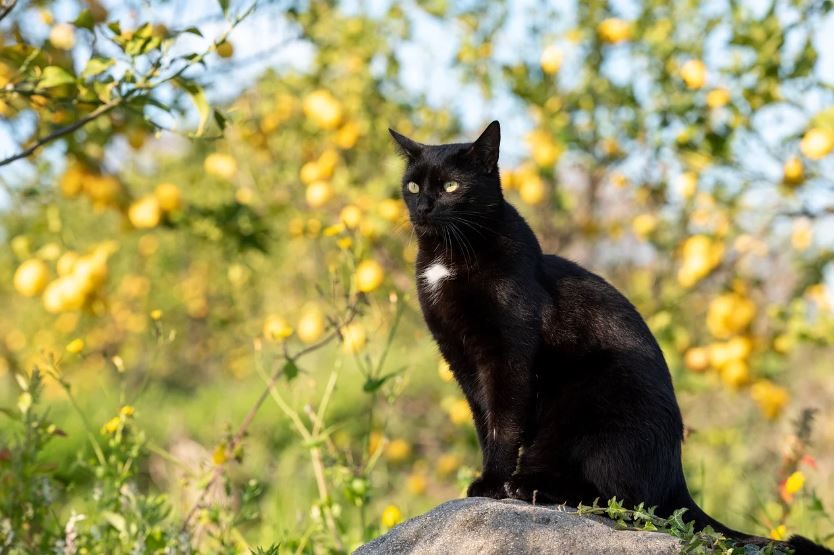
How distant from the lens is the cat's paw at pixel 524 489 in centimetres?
238

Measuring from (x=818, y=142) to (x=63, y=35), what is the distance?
311cm

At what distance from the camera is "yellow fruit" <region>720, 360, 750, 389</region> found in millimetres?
4406

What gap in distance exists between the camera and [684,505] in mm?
2434

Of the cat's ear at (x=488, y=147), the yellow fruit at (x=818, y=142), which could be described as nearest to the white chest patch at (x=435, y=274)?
the cat's ear at (x=488, y=147)

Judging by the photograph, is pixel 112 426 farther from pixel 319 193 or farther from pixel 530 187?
pixel 530 187

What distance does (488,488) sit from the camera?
248cm

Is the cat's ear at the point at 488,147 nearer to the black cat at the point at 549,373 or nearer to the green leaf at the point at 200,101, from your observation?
the black cat at the point at 549,373

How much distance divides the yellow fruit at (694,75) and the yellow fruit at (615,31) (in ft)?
1.78

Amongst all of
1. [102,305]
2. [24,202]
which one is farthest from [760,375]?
[24,202]

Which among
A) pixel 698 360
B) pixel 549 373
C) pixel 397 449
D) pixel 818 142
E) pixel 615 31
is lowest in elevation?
pixel 397 449

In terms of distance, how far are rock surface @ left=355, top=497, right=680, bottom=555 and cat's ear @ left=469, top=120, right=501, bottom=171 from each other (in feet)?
3.61

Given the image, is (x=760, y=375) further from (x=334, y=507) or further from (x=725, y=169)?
(x=334, y=507)

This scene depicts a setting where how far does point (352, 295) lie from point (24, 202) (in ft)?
6.92

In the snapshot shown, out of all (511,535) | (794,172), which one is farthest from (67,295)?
(794,172)
